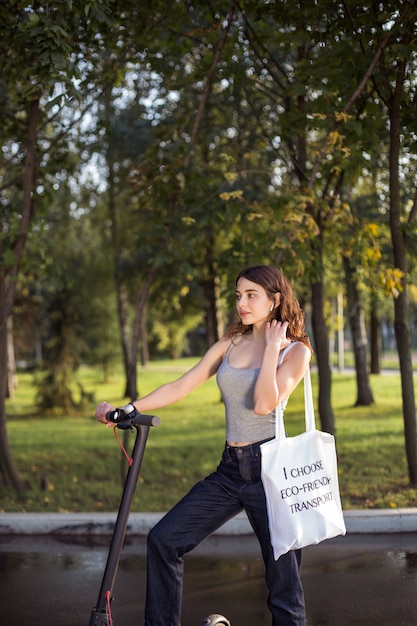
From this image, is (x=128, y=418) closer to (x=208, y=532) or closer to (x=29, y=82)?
(x=208, y=532)

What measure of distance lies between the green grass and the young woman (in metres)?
4.02

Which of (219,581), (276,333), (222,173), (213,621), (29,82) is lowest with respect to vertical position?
(219,581)

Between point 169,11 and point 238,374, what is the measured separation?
6360 millimetres

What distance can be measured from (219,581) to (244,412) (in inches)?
88.8

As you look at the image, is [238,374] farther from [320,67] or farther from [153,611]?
[320,67]

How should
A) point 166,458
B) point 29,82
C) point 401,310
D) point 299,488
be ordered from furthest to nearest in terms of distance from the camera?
point 166,458
point 29,82
point 401,310
point 299,488

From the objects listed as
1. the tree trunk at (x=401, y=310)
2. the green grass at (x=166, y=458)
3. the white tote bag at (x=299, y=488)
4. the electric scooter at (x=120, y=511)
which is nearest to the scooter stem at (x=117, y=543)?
the electric scooter at (x=120, y=511)

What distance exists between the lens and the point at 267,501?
363 cm

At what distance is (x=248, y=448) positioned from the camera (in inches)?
148

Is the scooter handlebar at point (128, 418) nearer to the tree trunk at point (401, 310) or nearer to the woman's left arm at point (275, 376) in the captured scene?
the woman's left arm at point (275, 376)

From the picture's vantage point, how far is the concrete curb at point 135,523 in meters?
6.79

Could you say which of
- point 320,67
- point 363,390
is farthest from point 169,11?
→ point 363,390

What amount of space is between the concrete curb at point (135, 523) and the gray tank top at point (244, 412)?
3.31 meters

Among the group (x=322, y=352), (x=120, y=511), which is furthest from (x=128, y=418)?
(x=322, y=352)
